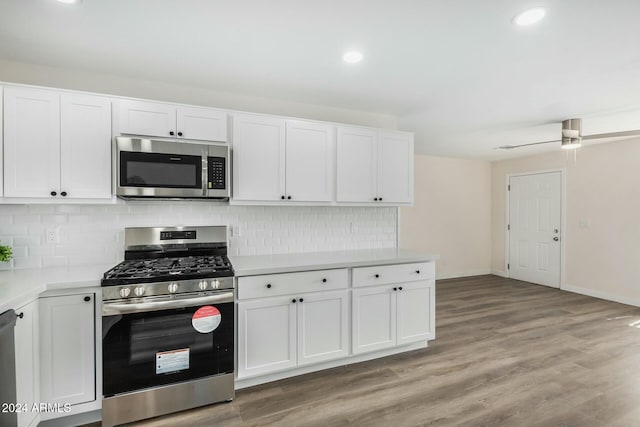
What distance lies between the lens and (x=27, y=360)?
1776mm

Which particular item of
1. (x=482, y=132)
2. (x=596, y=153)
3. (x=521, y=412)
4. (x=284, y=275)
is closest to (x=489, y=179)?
(x=596, y=153)

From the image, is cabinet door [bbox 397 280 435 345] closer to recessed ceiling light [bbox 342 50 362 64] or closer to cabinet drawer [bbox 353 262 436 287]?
cabinet drawer [bbox 353 262 436 287]

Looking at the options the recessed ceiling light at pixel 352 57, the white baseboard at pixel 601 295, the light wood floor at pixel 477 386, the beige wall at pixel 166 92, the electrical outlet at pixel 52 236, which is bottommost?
the light wood floor at pixel 477 386

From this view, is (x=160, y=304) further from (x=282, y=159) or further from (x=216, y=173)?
(x=282, y=159)

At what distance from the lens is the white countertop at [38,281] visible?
5.41 feet

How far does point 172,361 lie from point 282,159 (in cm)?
177

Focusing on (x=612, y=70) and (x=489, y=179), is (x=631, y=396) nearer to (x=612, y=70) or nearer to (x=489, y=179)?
(x=612, y=70)

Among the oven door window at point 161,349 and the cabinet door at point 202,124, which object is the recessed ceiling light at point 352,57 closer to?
the cabinet door at point 202,124

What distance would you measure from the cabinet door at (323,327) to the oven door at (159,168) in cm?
126

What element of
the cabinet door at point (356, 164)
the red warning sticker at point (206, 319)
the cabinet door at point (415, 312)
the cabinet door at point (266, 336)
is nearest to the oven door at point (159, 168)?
the red warning sticker at point (206, 319)

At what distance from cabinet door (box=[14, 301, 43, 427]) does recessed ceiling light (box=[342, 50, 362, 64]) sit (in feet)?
8.19

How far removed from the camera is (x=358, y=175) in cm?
313

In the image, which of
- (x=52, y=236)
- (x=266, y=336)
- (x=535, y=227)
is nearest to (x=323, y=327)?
(x=266, y=336)

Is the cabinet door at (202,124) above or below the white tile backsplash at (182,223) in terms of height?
above
